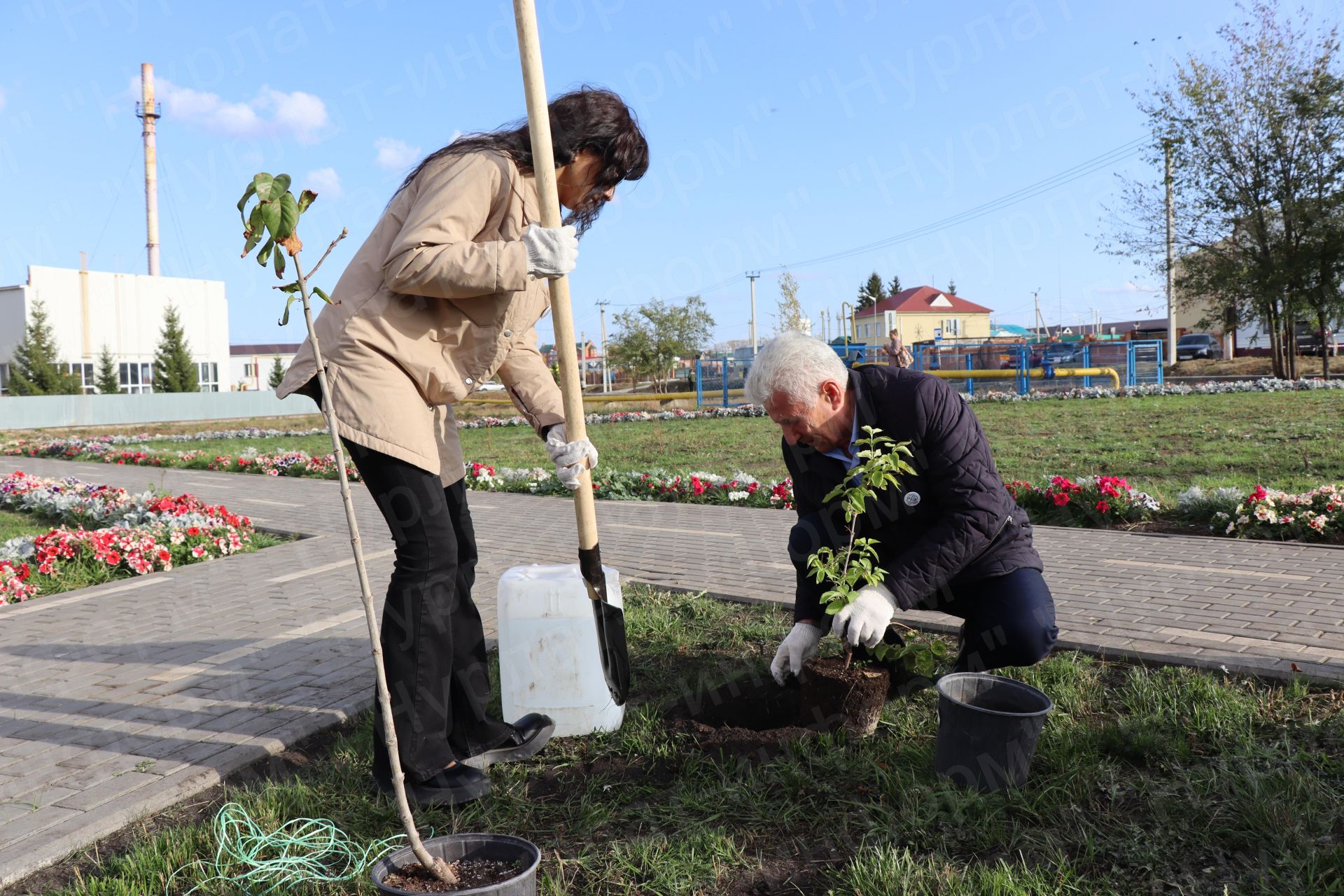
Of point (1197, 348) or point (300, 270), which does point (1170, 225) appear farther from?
point (300, 270)

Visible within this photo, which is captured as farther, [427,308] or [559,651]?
[559,651]

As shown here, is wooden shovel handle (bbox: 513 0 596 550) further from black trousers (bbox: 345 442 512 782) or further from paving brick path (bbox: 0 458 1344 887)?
paving brick path (bbox: 0 458 1344 887)

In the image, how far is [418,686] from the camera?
264 centimetres

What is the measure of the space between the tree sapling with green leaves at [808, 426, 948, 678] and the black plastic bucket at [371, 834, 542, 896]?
3.92ft

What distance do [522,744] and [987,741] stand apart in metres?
1.35

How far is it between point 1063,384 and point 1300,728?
934 inches

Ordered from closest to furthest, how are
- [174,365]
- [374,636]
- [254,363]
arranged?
[374,636]
[174,365]
[254,363]

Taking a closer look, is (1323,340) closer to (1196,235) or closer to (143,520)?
(1196,235)

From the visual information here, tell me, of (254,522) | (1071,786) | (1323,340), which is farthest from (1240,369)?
(1071,786)

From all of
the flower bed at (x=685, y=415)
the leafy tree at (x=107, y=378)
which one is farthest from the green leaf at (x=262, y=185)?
the leafy tree at (x=107, y=378)

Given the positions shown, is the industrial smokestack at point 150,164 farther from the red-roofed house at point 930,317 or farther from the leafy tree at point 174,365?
the red-roofed house at point 930,317

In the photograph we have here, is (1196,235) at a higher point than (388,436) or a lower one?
higher

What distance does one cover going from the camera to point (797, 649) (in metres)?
3.12

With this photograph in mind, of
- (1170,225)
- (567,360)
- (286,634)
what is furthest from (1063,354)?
(567,360)
